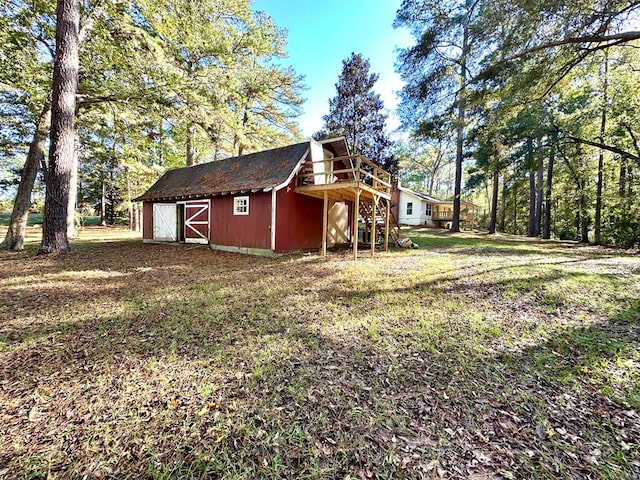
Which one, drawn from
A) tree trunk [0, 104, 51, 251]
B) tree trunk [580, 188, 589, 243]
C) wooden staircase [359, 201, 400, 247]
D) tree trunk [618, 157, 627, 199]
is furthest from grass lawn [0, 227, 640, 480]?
tree trunk [580, 188, 589, 243]

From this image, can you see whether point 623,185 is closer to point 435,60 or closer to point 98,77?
point 435,60

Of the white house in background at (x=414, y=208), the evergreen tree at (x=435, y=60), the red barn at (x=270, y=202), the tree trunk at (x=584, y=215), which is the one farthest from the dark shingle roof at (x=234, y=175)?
the white house in background at (x=414, y=208)

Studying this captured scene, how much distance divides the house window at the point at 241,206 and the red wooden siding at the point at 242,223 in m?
0.16

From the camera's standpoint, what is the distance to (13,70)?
29.0 feet

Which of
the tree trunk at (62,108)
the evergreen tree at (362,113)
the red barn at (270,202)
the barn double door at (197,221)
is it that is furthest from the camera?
the evergreen tree at (362,113)

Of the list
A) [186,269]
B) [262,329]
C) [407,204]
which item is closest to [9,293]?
[186,269]

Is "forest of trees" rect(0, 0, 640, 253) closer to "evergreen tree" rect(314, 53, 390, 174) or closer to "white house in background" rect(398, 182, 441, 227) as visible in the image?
"evergreen tree" rect(314, 53, 390, 174)

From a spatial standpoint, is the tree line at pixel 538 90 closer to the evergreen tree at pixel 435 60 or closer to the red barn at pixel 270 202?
the evergreen tree at pixel 435 60

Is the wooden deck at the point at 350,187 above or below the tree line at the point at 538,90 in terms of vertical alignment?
below

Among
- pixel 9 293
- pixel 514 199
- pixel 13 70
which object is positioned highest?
pixel 13 70

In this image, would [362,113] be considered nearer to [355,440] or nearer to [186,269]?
[186,269]

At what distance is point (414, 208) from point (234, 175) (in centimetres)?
2131

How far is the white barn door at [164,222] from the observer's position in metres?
13.5

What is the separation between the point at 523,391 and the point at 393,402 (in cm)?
131
